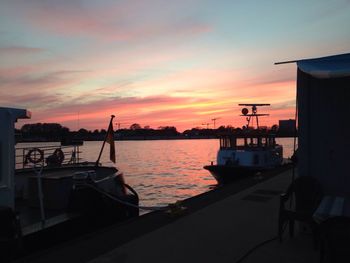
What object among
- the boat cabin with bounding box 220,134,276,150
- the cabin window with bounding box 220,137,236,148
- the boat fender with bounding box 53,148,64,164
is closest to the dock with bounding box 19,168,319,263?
the boat fender with bounding box 53,148,64,164

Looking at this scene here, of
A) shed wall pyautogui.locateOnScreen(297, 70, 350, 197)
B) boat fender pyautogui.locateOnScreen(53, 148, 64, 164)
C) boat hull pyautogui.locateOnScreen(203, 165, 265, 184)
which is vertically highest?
shed wall pyautogui.locateOnScreen(297, 70, 350, 197)

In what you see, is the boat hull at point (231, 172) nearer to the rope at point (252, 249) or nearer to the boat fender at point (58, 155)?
the boat fender at point (58, 155)

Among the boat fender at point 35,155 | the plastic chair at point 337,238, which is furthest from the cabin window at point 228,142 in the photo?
the plastic chair at point 337,238

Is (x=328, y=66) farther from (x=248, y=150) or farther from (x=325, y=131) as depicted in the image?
(x=248, y=150)

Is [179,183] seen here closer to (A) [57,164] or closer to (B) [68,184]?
(A) [57,164]

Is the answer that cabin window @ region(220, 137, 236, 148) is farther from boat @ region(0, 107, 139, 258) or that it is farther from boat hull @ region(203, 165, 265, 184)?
boat @ region(0, 107, 139, 258)

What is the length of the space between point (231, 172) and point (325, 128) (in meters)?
17.6

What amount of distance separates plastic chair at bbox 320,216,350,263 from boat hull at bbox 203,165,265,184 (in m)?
19.7

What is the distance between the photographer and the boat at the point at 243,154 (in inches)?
974

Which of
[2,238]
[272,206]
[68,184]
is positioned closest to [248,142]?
[272,206]

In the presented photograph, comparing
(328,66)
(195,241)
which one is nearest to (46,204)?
(195,241)

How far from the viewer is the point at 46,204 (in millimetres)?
10305

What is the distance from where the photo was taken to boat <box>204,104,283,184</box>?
24.7 m

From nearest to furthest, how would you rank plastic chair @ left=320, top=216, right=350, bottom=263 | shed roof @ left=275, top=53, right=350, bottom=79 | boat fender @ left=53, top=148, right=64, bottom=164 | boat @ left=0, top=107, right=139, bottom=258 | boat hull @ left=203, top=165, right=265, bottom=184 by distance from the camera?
1. plastic chair @ left=320, top=216, right=350, bottom=263
2. shed roof @ left=275, top=53, right=350, bottom=79
3. boat @ left=0, top=107, right=139, bottom=258
4. boat fender @ left=53, top=148, right=64, bottom=164
5. boat hull @ left=203, top=165, right=265, bottom=184
